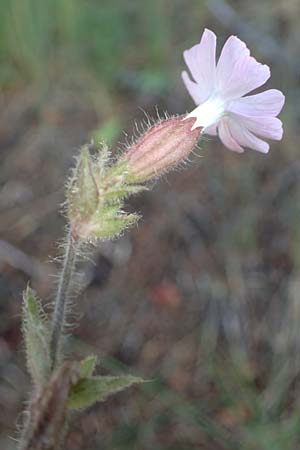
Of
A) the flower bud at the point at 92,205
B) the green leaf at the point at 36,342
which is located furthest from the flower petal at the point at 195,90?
the green leaf at the point at 36,342

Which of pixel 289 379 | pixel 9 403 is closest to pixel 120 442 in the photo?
pixel 9 403

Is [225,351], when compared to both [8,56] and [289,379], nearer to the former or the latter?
[289,379]

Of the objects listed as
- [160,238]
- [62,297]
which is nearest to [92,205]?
[62,297]

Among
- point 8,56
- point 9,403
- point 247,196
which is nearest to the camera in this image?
point 9,403

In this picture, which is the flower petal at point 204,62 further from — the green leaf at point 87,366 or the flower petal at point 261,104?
the green leaf at point 87,366

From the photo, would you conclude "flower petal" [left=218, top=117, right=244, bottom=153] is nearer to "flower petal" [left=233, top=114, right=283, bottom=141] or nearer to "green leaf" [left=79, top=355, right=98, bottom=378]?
"flower petal" [left=233, top=114, right=283, bottom=141]

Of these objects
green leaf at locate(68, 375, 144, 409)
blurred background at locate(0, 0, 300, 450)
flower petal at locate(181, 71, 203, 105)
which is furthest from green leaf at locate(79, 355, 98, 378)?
flower petal at locate(181, 71, 203, 105)

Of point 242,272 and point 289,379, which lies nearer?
point 289,379
